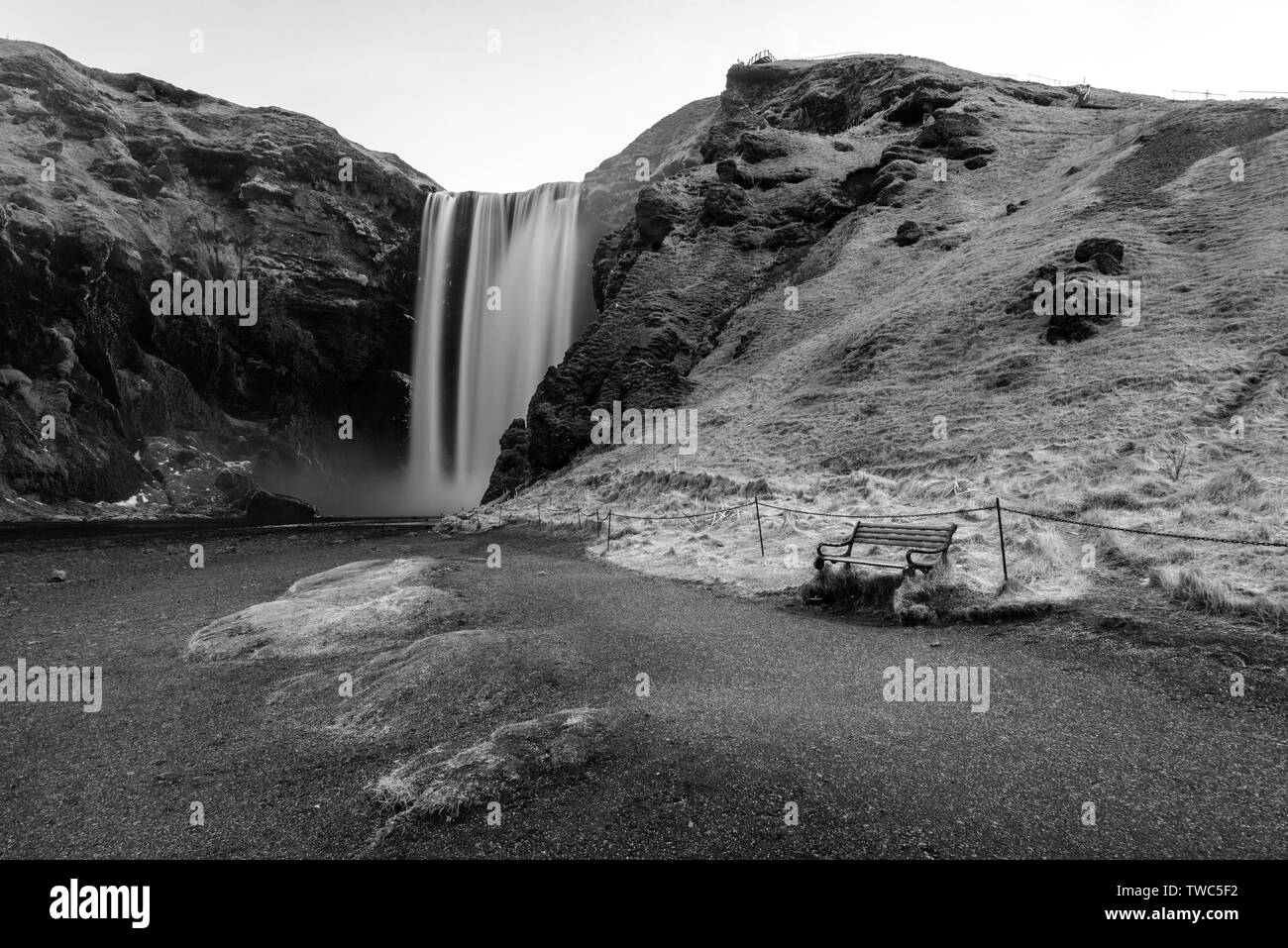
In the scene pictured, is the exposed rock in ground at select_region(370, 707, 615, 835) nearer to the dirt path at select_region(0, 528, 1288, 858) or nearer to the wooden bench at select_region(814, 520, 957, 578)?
the dirt path at select_region(0, 528, 1288, 858)

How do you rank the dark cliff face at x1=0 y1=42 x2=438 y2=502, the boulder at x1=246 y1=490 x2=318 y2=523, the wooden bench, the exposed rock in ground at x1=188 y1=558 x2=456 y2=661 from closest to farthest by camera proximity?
the exposed rock in ground at x1=188 y1=558 x2=456 y2=661 < the wooden bench < the boulder at x1=246 y1=490 x2=318 y2=523 < the dark cliff face at x1=0 y1=42 x2=438 y2=502

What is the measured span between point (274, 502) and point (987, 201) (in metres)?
51.1

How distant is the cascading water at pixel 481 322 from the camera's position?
186 feet

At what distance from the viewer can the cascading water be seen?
186ft

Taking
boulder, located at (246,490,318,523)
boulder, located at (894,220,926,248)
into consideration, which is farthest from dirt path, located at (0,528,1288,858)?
boulder, located at (894,220,926,248)

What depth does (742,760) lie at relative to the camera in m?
5.50

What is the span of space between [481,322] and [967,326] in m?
44.6

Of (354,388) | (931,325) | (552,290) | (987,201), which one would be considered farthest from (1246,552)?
(354,388)

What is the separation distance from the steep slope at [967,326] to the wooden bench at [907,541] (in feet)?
4.29

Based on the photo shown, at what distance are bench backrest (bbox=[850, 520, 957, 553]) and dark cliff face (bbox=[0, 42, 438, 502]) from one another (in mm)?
49829

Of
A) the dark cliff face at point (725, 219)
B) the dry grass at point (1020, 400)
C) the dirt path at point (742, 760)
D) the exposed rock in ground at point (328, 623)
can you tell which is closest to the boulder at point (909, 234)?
the dry grass at point (1020, 400)

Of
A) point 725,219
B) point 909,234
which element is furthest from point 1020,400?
point 725,219

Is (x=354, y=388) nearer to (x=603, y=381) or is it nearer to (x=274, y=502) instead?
(x=274, y=502)

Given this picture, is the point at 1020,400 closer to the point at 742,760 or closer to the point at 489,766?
the point at 742,760
